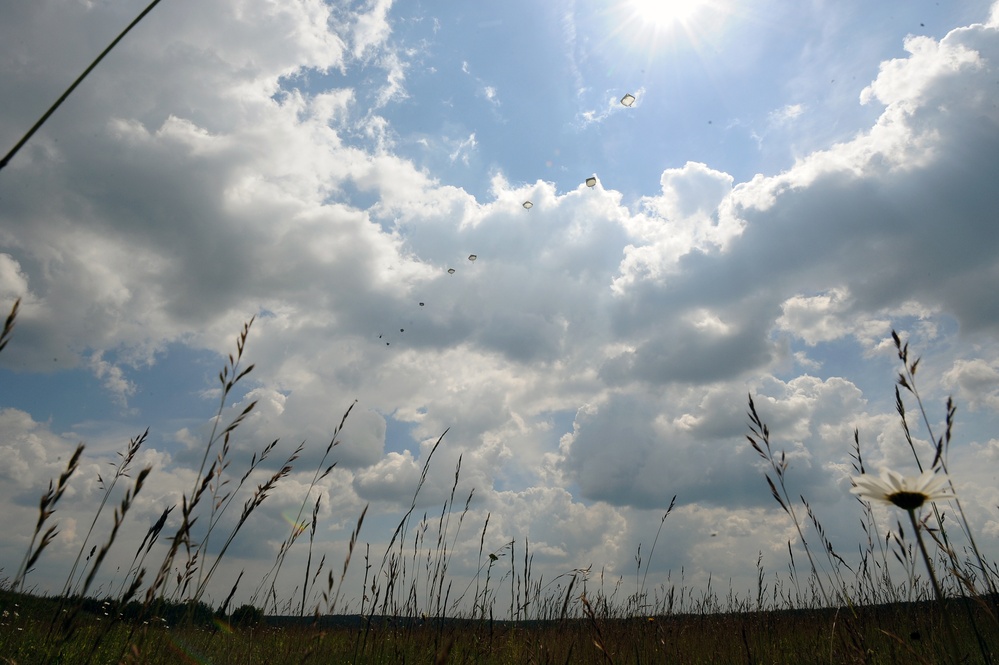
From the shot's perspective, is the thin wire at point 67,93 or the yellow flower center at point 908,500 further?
the yellow flower center at point 908,500

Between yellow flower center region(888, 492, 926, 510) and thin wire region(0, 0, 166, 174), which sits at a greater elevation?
thin wire region(0, 0, 166, 174)

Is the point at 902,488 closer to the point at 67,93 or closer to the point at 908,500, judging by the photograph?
the point at 908,500

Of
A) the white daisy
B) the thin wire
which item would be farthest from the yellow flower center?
the thin wire

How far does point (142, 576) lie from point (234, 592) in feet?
3.67

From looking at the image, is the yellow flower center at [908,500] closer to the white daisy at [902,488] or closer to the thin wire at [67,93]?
the white daisy at [902,488]

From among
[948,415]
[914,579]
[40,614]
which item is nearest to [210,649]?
[40,614]

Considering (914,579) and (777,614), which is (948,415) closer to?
(914,579)

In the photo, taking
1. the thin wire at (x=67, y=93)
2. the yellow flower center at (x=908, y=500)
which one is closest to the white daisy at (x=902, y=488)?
the yellow flower center at (x=908, y=500)

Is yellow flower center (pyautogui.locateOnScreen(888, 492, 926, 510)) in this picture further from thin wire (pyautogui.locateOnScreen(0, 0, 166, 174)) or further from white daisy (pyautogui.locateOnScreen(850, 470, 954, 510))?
thin wire (pyautogui.locateOnScreen(0, 0, 166, 174))

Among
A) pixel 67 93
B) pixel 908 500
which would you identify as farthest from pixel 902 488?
pixel 67 93

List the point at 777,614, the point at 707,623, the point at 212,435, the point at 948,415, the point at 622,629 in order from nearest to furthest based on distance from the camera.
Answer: the point at 948,415 → the point at 212,435 → the point at 622,629 → the point at 777,614 → the point at 707,623

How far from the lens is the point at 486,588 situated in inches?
174

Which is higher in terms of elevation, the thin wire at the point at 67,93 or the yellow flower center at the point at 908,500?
the thin wire at the point at 67,93

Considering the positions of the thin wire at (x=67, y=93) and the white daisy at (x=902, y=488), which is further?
the white daisy at (x=902, y=488)
